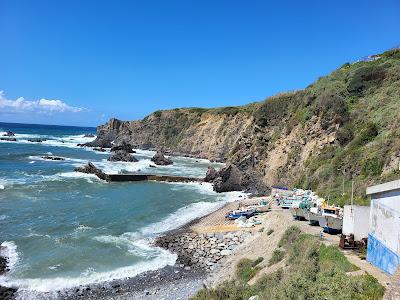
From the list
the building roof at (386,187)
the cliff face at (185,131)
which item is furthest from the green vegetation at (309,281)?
the cliff face at (185,131)

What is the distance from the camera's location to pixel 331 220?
2078 cm

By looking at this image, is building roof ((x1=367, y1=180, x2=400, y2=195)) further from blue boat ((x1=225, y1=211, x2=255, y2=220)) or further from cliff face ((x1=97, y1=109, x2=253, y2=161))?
cliff face ((x1=97, y1=109, x2=253, y2=161))

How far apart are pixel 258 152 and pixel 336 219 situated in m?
29.1

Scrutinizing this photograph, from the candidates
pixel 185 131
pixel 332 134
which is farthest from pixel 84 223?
pixel 185 131

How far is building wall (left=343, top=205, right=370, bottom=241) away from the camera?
59.0 feet

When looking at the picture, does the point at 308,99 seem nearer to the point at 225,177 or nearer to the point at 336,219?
the point at 225,177

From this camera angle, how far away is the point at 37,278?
2100 cm

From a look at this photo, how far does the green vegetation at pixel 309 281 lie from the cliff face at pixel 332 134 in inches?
404

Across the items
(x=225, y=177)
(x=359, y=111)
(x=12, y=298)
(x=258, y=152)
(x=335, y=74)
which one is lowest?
(x=12, y=298)

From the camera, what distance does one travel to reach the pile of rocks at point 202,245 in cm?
2375

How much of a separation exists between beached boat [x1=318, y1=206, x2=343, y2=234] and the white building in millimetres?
5329

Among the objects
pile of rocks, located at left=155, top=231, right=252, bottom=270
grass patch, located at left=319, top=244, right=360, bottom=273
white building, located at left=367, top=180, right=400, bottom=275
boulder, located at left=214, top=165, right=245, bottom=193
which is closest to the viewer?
white building, located at left=367, top=180, right=400, bottom=275

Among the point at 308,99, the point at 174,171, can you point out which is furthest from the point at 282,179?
the point at 174,171

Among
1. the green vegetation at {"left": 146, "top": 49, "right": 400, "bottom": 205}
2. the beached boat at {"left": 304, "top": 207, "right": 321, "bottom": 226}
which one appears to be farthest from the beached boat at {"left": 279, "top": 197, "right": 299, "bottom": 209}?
the beached boat at {"left": 304, "top": 207, "right": 321, "bottom": 226}
